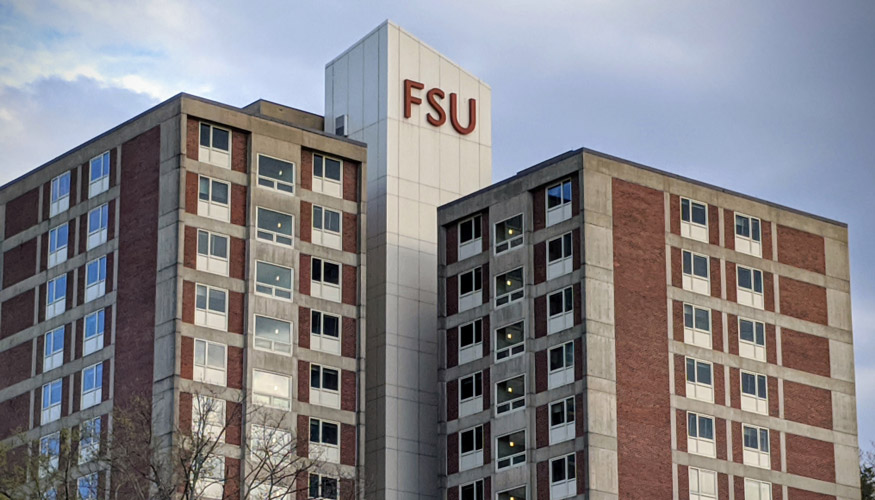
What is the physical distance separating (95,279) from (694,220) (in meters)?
36.5

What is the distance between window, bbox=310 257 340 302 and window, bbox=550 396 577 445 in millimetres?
15511

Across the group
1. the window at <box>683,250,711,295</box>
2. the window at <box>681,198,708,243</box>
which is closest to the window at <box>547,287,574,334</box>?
the window at <box>683,250,711,295</box>

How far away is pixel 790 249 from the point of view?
121375mm

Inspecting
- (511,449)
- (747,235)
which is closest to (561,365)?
(511,449)

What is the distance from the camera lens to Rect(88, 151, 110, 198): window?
11538cm

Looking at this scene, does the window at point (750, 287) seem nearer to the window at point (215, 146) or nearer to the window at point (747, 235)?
the window at point (747, 235)

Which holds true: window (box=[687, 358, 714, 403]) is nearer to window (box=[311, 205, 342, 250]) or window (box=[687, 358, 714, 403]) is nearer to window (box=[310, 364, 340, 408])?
window (box=[310, 364, 340, 408])

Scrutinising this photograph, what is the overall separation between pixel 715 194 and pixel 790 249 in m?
6.87

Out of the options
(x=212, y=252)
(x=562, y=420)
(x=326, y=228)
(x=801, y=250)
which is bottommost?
(x=562, y=420)

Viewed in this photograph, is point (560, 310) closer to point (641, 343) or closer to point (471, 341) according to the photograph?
point (641, 343)

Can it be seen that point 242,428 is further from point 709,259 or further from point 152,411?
point 709,259

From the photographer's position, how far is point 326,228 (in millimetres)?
116375

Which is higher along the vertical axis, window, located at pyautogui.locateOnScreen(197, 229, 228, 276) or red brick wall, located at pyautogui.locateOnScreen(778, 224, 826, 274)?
red brick wall, located at pyautogui.locateOnScreen(778, 224, 826, 274)

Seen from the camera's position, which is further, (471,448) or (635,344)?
(471,448)
